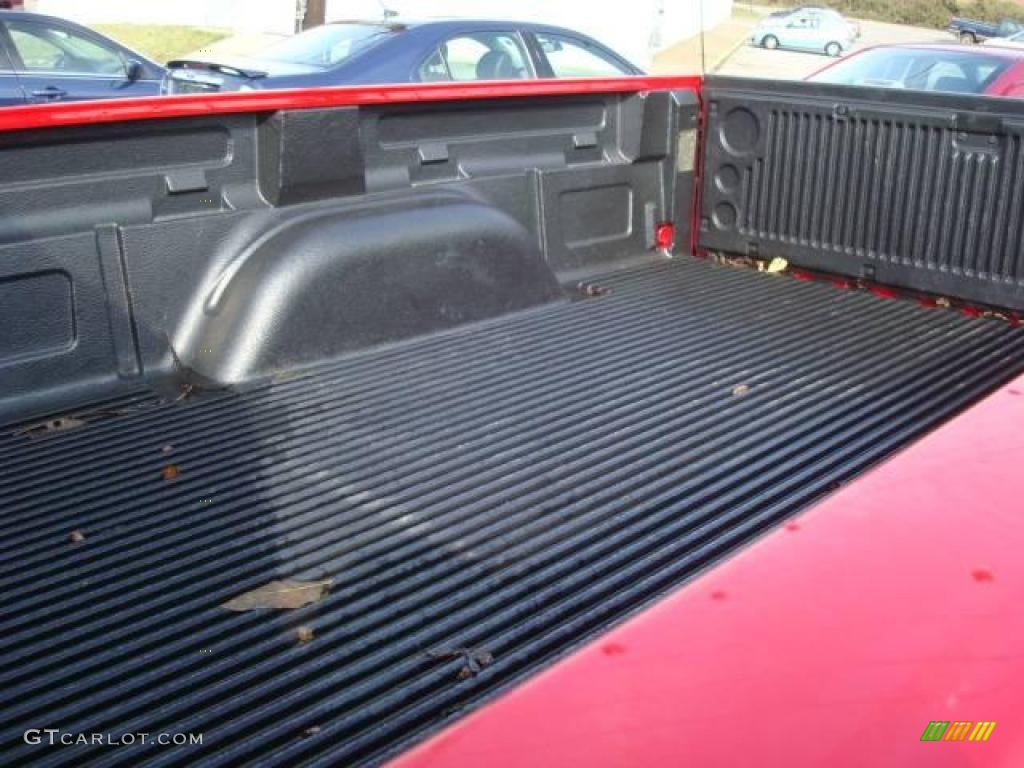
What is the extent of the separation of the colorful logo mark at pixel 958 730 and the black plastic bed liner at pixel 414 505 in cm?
77

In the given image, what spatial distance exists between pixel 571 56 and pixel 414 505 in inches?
263

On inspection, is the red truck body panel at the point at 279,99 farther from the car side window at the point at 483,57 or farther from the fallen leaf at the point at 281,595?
the car side window at the point at 483,57

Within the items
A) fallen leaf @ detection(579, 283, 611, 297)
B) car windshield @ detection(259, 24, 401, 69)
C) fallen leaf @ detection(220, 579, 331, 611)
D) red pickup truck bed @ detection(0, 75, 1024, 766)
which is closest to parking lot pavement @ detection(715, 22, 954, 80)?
Answer: car windshield @ detection(259, 24, 401, 69)

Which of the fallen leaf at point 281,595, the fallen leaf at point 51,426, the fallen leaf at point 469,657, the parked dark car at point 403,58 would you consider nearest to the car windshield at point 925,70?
the parked dark car at point 403,58

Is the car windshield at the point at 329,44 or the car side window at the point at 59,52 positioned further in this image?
the car side window at the point at 59,52

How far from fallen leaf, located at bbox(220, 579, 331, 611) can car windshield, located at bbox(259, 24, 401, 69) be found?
603 centimetres

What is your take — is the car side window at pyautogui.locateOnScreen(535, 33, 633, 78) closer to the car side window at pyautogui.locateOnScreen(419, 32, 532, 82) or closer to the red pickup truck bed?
the car side window at pyautogui.locateOnScreen(419, 32, 532, 82)

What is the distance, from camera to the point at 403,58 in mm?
7598

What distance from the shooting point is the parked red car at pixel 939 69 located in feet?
24.2

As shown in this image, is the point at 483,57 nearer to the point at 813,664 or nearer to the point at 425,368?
the point at 425,368

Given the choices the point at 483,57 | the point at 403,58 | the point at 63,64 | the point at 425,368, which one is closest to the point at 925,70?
the point at 483,57

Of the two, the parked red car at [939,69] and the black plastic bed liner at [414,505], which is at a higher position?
the parked red car at [939,69]

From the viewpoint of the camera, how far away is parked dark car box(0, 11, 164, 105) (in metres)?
9.12

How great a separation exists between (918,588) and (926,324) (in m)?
2.57
